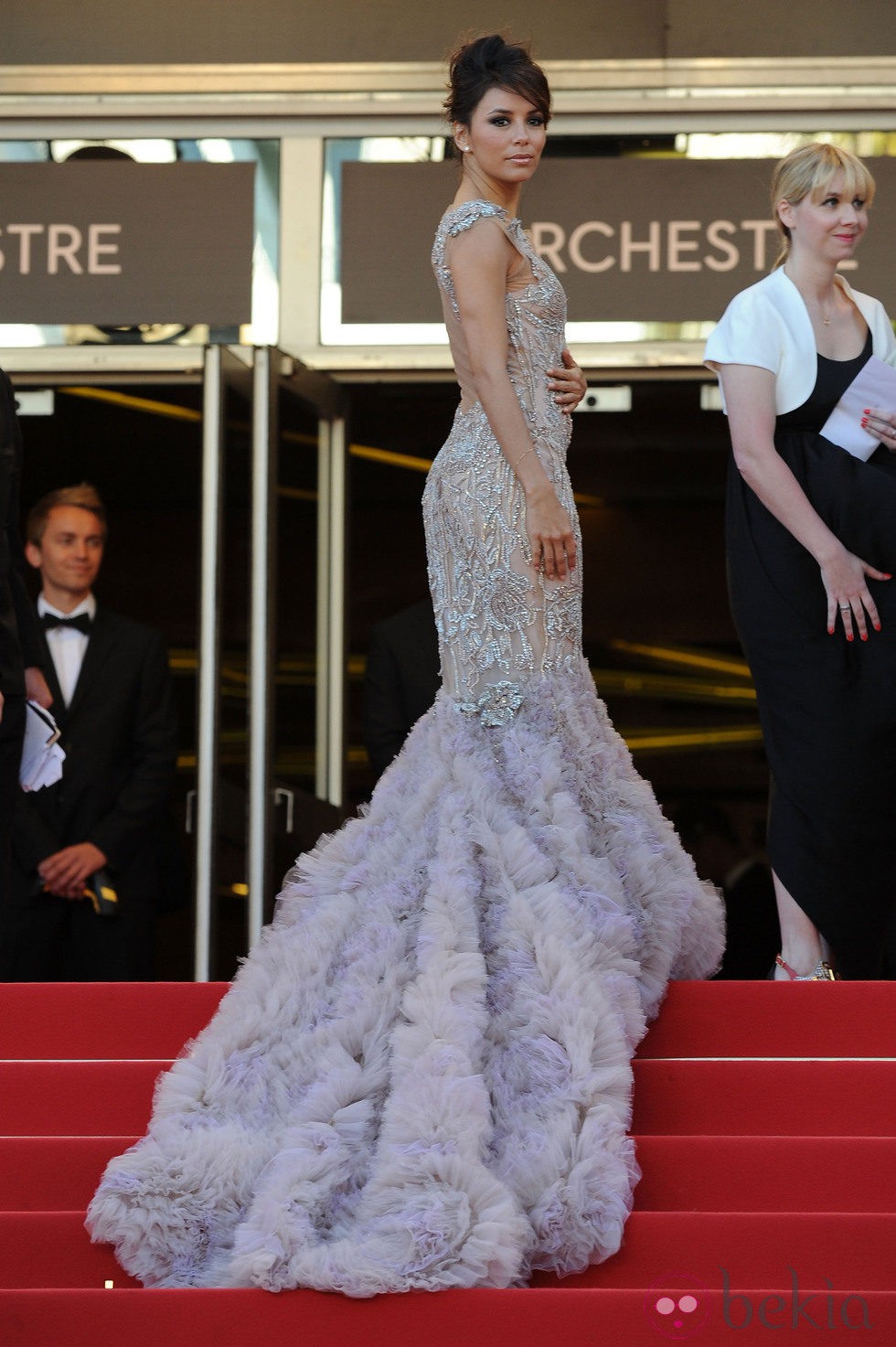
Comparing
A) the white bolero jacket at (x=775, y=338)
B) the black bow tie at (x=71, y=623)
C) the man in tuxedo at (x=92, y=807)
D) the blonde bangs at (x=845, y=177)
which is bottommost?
the man in tuxedo at (x=92, y=807)

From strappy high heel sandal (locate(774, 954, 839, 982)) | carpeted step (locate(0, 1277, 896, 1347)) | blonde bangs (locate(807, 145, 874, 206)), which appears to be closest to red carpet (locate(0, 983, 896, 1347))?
carpeted step (locate(0, 1277, 896, 1347))

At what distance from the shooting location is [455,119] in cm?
387

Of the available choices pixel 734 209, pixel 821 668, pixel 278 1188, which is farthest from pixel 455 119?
pixel 734 209

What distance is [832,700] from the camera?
4.30 m

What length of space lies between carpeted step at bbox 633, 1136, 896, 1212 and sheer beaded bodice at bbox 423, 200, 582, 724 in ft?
3.42

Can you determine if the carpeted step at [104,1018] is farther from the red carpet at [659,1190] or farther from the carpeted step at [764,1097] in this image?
the carpeted step at [764,1097]

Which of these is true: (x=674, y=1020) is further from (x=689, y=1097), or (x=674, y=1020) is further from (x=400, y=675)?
(x=400, y=675)

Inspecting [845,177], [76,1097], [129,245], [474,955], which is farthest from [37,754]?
[129,245]

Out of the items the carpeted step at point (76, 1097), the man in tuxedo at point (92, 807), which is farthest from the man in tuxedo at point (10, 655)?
the man in tuxedo at point (92, 807)

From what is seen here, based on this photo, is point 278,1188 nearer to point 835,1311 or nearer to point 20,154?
point 835,1311

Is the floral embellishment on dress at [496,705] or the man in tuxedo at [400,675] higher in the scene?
the man in tuxedo at [400,675]

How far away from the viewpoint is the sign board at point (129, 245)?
659 centimetres

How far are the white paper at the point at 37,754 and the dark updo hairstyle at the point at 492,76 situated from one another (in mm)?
1505

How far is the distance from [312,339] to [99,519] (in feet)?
3.18
